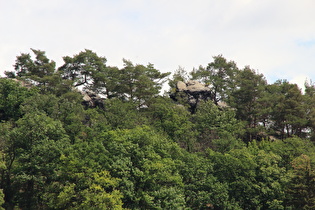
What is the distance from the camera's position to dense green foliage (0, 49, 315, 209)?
3494cm

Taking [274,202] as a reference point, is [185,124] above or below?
above

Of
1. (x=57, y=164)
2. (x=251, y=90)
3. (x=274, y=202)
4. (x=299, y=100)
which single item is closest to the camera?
(x=57, y=164)

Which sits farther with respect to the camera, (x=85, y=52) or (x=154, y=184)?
(x=85, y=52)

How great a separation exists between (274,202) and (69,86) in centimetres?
4470

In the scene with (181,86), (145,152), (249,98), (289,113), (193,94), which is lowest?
(145,152)

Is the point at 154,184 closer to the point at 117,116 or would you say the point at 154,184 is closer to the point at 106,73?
the point at 117,116

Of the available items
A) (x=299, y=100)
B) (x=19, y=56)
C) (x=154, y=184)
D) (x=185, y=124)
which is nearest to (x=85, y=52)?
(x=19, y=56)

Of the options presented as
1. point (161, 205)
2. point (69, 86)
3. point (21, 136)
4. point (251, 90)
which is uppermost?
point (251, 90)

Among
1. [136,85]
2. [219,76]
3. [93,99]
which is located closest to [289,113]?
[219,76]

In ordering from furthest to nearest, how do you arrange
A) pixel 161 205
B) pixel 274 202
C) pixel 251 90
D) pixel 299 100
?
1. pixel 251 90
2. pixel 299 100
3. pixel 274 202
4. pixel 161 205

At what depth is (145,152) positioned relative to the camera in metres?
37.5

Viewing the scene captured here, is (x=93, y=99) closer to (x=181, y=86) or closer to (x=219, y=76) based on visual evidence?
(x=181, y=86)

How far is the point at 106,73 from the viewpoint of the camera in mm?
69188

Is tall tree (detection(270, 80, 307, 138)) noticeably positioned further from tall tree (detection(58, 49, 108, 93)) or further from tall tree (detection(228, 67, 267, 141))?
tall tree (detection(58, 49, 108, 93))
